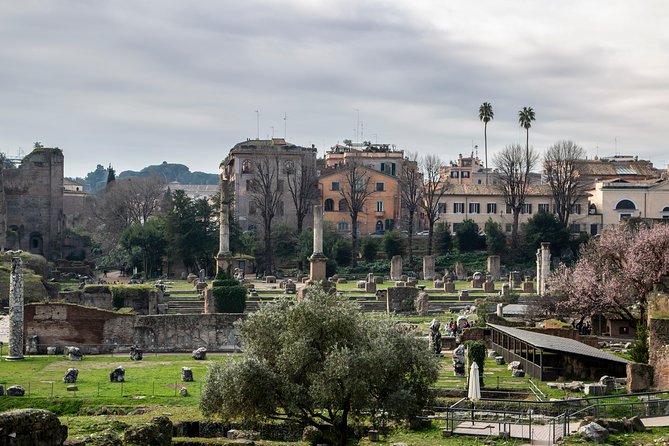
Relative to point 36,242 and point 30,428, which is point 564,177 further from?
point 30,428

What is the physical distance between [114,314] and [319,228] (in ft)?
70.8

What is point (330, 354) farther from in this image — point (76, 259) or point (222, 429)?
point (76, 259)

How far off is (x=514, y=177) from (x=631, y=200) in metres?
9.36

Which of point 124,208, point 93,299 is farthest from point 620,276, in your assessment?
point 124,208

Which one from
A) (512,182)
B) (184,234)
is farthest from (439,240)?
(184,234)

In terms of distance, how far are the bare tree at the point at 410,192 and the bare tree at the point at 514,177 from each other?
22.7 feet

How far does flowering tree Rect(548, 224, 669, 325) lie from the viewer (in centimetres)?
4412

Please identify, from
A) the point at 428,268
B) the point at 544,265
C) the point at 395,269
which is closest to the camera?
the point at 544,265

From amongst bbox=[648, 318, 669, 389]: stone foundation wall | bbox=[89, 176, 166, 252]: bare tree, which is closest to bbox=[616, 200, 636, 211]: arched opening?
bbox=[89, 176, 166, 252]: bare tree

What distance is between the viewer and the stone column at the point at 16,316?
41.1 m

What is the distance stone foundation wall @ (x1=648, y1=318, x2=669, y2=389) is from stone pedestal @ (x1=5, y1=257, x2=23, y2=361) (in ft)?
74.8

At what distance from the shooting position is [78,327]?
44.6 m

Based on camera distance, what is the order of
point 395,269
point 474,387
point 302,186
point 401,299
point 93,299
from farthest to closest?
point 302,186 < point 395,269 < point 401,299 < point 93,299 < point 474,387

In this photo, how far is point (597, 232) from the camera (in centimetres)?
8819
